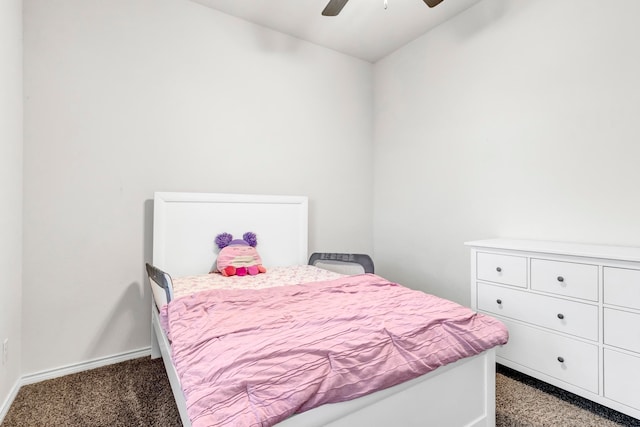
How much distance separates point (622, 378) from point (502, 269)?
71cm

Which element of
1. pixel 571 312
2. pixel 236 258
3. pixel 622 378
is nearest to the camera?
pixel 622 378

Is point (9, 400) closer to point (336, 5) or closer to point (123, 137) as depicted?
point (123, 137)

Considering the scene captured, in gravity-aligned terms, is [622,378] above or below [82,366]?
above

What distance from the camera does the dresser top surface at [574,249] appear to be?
1482 millimetres

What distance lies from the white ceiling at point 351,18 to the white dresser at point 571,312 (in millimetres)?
2023

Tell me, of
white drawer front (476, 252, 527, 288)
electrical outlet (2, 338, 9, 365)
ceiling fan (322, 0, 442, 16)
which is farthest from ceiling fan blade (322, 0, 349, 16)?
electrical outlet (2, 338, 9, 365)

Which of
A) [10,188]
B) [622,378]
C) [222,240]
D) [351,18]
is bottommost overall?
[622,378]

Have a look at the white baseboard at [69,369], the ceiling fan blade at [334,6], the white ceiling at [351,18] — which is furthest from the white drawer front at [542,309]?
the white baseboard at [69,369]

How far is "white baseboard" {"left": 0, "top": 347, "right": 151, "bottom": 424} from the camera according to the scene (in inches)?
69.7

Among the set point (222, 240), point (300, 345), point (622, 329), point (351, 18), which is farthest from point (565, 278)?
point (351, 18)

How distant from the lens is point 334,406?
3.24 ft

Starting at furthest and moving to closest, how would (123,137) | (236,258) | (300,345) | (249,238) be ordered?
(249,238) < (236,258) < (123,137) < (300,345)

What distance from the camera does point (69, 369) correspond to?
206 cm

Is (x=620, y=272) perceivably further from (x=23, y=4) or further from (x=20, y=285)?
(x=23, y=4)
